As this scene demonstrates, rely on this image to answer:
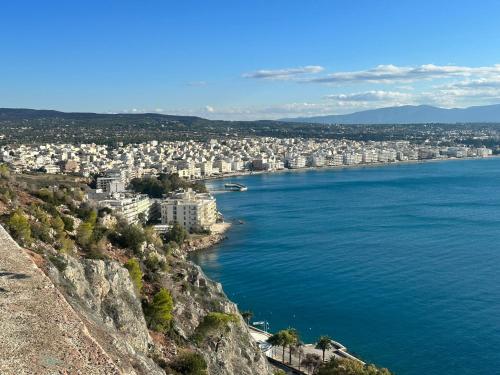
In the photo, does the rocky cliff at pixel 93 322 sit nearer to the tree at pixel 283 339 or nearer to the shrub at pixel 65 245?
the shrub at pixel 65 245

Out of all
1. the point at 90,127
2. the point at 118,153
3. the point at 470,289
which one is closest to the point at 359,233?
the point at 470,289

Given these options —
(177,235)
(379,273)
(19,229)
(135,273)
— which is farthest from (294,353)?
(177,235)

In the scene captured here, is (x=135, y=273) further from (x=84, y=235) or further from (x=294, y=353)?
(x=294, y=353)

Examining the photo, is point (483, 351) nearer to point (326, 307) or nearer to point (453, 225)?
point (326, 307)

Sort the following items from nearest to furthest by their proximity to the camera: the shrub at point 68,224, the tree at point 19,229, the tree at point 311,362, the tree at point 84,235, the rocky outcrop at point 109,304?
1. the rocky outcrop at point 109,304
2. the tree at point 19,229
3. the tree at point 84,235
4. the shrub at point 68,224
5. the tree at point 311,362

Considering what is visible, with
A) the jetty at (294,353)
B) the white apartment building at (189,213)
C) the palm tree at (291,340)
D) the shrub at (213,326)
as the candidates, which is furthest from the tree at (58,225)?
the white apartment building at (189,213)

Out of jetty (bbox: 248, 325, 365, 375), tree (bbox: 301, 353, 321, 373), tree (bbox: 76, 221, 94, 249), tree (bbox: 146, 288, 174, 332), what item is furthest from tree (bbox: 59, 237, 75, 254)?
tree (bbox: 301, 353, 321, 373)
